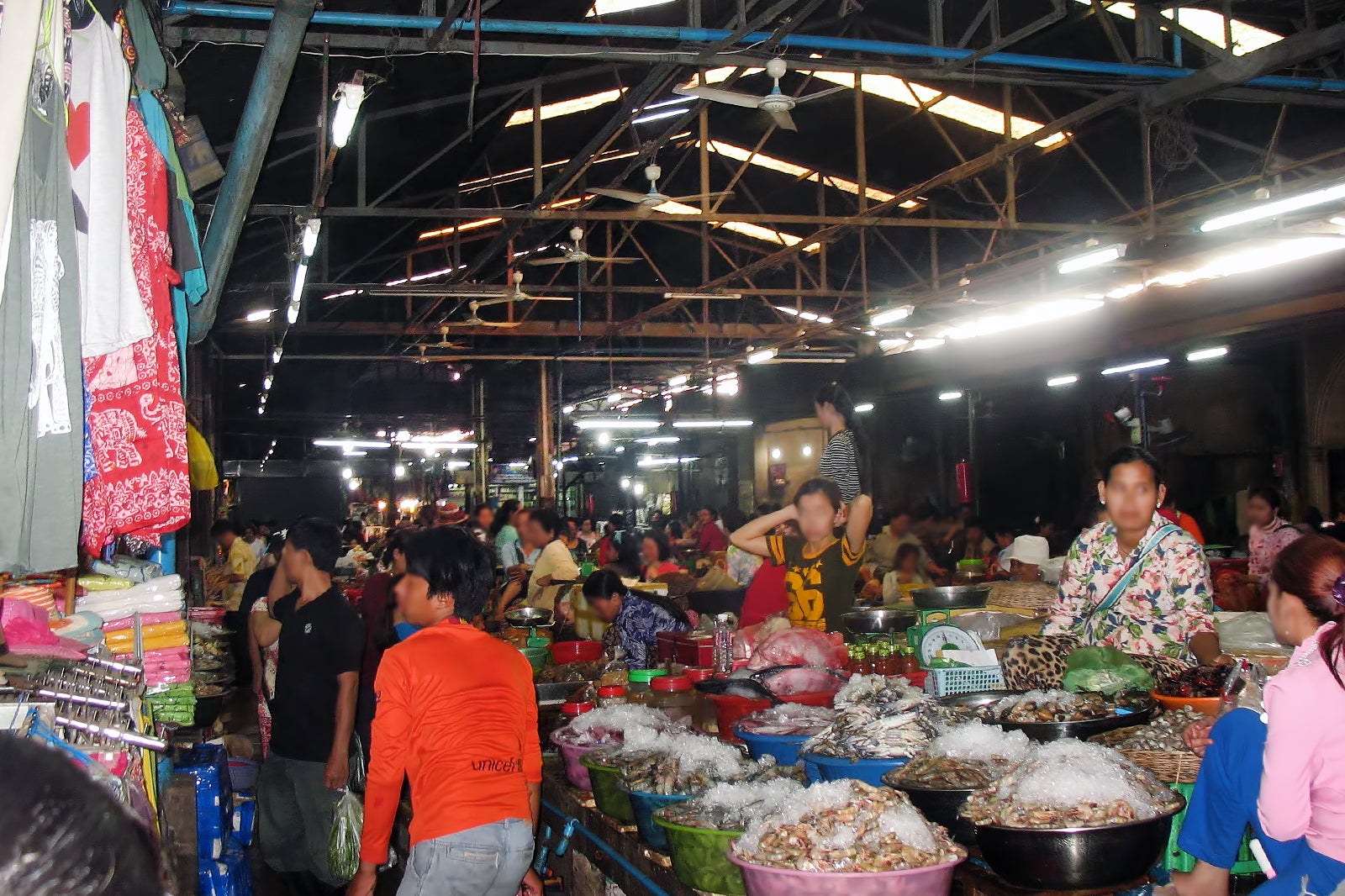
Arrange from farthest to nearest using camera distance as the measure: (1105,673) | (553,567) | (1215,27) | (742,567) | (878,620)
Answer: (742,567), (553,567), (1215,27), (878,620), (1105,673)

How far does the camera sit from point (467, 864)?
2.98 metres

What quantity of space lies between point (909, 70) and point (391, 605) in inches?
185

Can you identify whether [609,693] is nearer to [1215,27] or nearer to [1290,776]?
[1290,776]

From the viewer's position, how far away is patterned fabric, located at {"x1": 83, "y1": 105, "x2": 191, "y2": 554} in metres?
2.44

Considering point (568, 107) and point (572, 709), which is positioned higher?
point (568, 107)

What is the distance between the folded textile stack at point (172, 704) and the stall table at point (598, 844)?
1415 millimetres

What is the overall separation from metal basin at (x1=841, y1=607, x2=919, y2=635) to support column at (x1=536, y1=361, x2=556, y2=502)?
1319cm

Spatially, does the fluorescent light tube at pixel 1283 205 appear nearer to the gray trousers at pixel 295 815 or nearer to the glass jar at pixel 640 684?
the glass jar at pixel 640 684

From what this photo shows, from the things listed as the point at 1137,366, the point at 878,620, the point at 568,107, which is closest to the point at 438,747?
the point at 878,620

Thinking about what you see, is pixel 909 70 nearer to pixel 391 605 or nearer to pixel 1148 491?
pixel 1148 491

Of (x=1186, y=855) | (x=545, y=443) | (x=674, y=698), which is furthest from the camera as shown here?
(x=545, y=443)

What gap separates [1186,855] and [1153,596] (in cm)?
123

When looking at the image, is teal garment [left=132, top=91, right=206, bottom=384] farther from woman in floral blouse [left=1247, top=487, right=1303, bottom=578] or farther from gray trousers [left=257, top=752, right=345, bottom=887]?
woman in floral blouse [left=1247, top=487, right=1303, bottom=578]

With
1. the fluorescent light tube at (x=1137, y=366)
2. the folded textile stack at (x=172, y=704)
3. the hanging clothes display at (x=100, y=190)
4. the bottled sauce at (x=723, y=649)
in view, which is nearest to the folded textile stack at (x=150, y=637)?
the folded textile stack at (x=172, y=704)
